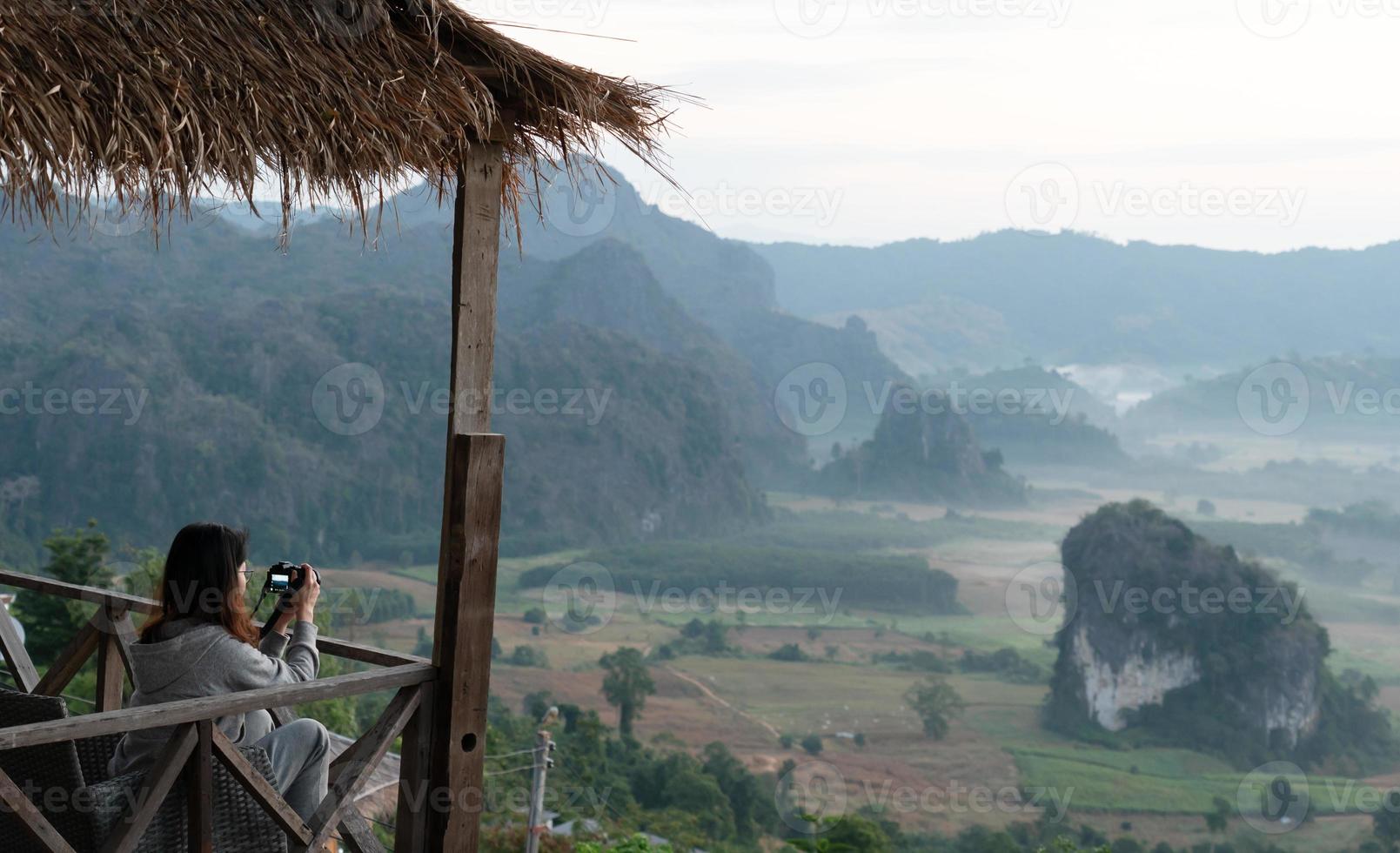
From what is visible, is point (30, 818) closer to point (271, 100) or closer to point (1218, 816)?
point (271, 100)

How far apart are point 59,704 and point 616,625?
49541 millimetres

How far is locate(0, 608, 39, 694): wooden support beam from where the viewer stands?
310cm

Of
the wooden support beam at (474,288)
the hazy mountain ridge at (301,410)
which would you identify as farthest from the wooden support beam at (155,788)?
the hazy mountain ridge at (301,410)

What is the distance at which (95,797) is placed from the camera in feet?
6.68

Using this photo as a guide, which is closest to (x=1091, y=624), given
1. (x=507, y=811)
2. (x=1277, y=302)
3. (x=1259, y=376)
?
(x=507, y=811)

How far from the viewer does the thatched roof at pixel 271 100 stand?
2.06 meters

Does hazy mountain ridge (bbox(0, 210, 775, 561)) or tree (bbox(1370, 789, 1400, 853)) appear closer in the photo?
tree (bbox(1370, 789, 1400, 853))

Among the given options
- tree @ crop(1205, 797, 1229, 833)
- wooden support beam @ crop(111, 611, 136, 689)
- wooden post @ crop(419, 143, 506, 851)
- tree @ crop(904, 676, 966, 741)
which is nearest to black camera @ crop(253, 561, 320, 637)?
wooden post @ crop(419, 143, 506, 851)

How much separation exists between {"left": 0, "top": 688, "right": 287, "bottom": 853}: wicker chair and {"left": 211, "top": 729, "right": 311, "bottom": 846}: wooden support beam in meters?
0.03

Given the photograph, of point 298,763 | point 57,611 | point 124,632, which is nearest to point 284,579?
point 298,763

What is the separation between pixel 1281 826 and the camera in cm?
3956

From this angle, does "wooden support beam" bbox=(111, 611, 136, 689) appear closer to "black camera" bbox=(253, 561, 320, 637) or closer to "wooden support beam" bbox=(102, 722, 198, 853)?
"black camera" bbox=(253, 561, 320, 637)

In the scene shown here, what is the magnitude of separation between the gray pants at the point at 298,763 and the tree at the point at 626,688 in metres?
37.1

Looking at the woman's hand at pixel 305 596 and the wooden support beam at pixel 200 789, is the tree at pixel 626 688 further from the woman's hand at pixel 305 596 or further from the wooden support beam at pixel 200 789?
the wooden support beam at pixel 200 789
